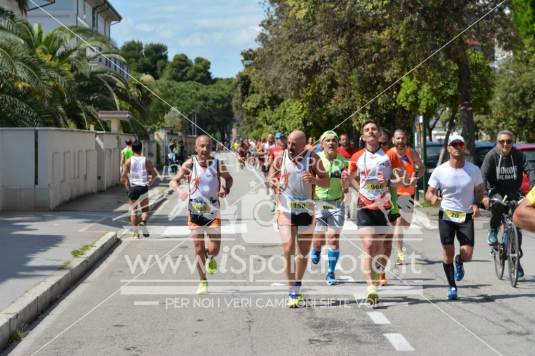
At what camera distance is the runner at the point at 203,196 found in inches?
358

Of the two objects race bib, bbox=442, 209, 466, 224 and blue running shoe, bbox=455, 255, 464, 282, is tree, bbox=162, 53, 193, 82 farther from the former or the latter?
race bib, bbox=442, 209, 466, 224

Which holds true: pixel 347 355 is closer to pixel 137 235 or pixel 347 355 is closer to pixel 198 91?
pixel 137 235

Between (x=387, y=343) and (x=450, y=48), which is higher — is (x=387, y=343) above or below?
below

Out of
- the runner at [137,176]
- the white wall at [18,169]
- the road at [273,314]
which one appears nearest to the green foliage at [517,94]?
the white wall at [18,169]

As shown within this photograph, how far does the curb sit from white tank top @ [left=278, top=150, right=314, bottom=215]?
8.77ft

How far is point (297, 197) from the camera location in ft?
27.8

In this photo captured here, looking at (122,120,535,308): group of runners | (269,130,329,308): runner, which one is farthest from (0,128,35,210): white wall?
(269,130,329,308): runner

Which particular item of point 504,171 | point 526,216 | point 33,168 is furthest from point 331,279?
point 33,168

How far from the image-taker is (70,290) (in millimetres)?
9734

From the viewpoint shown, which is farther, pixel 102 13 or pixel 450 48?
pixel 102 13

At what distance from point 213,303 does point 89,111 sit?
897 inches

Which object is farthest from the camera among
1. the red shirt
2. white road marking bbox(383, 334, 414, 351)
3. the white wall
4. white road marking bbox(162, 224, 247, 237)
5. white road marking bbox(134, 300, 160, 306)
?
the white wall

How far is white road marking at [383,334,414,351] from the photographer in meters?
6.69

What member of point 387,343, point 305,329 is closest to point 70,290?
point 305,329
